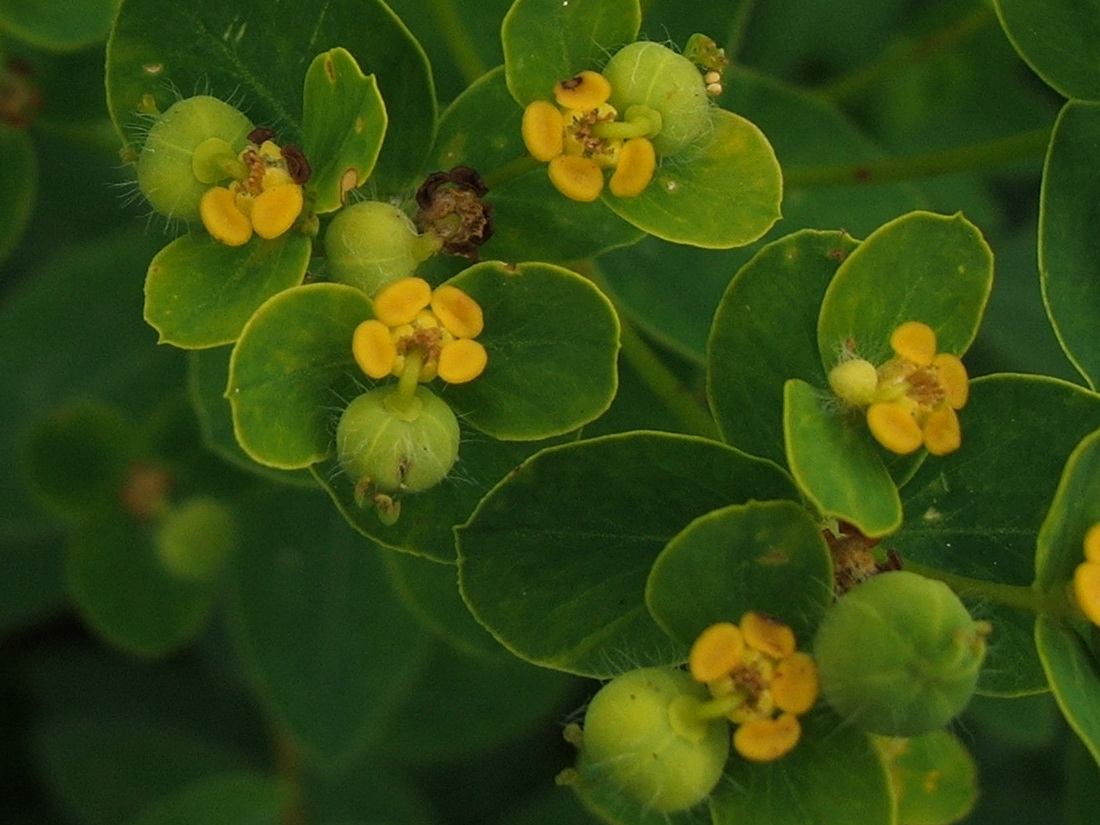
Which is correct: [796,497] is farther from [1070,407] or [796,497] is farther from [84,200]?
[84,200]

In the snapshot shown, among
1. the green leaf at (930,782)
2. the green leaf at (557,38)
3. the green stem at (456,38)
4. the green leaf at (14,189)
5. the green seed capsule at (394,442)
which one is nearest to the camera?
the green seed capsule at (394,442)

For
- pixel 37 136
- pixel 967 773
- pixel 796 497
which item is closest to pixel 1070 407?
pixel 796 497

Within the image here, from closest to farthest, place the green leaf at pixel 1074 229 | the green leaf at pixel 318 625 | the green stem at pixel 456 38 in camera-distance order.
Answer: the green leaf at pixel 1074 229 < the green stem at pixel 456 38 < the green leaf at pixel 318 625

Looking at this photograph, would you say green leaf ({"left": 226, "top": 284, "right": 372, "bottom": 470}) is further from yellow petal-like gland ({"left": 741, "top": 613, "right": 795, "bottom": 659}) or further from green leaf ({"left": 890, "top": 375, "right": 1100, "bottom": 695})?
green leaf ({"left": 890, "top": 375, "right": 1100, "bottom": 695})

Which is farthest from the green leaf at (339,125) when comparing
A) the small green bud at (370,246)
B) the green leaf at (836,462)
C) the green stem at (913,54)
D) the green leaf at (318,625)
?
the green stem at (913,54)

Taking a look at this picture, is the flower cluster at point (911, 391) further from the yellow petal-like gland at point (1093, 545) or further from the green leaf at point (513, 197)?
the green leaf at point (513, 197)

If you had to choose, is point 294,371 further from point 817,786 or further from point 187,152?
point 817,786
